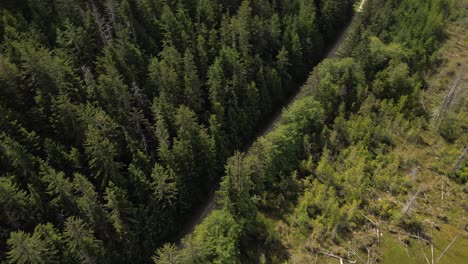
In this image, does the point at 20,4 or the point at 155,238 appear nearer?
the point at 155,238

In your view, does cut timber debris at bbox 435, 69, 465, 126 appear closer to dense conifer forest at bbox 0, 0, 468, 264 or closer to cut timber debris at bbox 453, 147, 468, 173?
dense conifer forest at bbox 0, 0, 468, 264

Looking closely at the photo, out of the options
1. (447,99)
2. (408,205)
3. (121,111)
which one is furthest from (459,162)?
(121,111)

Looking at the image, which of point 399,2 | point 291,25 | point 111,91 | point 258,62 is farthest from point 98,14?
point 399,2

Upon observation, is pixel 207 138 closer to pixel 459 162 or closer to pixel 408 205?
pixel 408 205

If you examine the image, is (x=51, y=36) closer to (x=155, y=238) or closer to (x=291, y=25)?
(x=155, y=238)

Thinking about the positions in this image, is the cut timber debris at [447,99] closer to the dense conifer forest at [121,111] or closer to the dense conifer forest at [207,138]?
the dense conifer forest at [207,138]

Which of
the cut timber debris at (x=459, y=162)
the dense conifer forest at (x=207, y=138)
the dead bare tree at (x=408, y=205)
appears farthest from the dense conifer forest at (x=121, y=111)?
the cut timber debris at (x=459, y=162)
